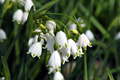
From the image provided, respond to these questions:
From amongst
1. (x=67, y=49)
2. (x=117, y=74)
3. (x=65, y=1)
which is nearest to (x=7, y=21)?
(x=65, y=1)

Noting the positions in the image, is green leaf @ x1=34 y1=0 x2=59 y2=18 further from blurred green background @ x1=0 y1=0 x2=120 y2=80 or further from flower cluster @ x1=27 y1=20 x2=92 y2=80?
blurred green background @ x1=0 y1=0 x2=120 y2=80

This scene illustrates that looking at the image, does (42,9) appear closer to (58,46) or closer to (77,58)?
(58,46)

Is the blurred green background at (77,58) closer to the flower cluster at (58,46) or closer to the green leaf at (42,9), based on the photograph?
the flower cluster at (58,46)

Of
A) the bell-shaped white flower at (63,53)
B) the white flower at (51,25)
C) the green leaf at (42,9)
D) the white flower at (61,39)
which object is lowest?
the bell-shaped white flower at (63,53)

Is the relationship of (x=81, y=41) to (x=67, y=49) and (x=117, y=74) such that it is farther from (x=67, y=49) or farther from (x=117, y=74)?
(x=117, y=74)

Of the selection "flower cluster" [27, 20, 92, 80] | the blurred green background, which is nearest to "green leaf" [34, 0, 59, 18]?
"flower cluster" [27, 20, 92, 80]

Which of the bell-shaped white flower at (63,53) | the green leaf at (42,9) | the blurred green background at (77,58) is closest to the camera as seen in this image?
the green leaf at (42,9)

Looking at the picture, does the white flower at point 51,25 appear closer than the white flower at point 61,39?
No

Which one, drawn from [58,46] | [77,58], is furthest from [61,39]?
[77,58]

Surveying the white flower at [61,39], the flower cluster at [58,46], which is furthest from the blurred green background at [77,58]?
the white flower at [61,39]
